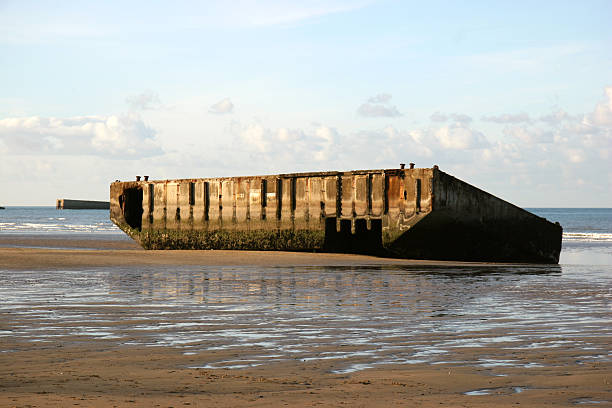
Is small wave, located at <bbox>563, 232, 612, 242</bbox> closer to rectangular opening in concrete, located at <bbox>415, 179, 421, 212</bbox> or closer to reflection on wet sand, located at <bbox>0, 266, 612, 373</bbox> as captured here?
rectangular opening in concrete, located at <bbox>415, 179, 421, 212</bbox>

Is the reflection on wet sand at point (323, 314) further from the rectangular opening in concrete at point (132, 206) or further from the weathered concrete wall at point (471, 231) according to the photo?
the rectangular opening in concrete at point (132, 206)

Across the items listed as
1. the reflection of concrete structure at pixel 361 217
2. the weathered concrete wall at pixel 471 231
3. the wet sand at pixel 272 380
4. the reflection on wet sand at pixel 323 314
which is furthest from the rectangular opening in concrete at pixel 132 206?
the wet sand at pixel 272 380

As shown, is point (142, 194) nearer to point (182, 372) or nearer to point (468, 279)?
point (468, 279)

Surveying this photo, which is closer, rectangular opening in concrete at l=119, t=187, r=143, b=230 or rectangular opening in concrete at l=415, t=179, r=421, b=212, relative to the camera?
rectangular opening in concrete at l=415, t=179, r=421, b=212

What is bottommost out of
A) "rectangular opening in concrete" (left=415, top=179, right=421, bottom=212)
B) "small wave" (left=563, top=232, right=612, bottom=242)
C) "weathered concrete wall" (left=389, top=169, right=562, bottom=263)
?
"small wave" (left=563, top=232, right=612, bottom=242)

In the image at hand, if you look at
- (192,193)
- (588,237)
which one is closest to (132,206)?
(192,193)

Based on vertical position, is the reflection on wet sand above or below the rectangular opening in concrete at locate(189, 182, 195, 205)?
below

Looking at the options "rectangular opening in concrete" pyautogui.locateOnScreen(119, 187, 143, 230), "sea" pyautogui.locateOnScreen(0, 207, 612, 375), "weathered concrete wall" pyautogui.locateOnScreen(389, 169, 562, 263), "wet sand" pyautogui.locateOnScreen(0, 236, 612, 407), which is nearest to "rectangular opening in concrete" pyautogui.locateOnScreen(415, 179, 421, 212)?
"weathered concrete wall" pyautogui.locateOnScreen(389, 169, 562, 263)

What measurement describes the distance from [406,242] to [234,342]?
1470cm

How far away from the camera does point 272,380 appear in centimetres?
524

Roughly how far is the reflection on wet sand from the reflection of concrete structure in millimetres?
5365

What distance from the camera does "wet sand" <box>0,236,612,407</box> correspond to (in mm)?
4637

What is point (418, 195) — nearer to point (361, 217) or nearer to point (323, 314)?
point (361, 217)

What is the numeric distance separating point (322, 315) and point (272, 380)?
12.3 ft
